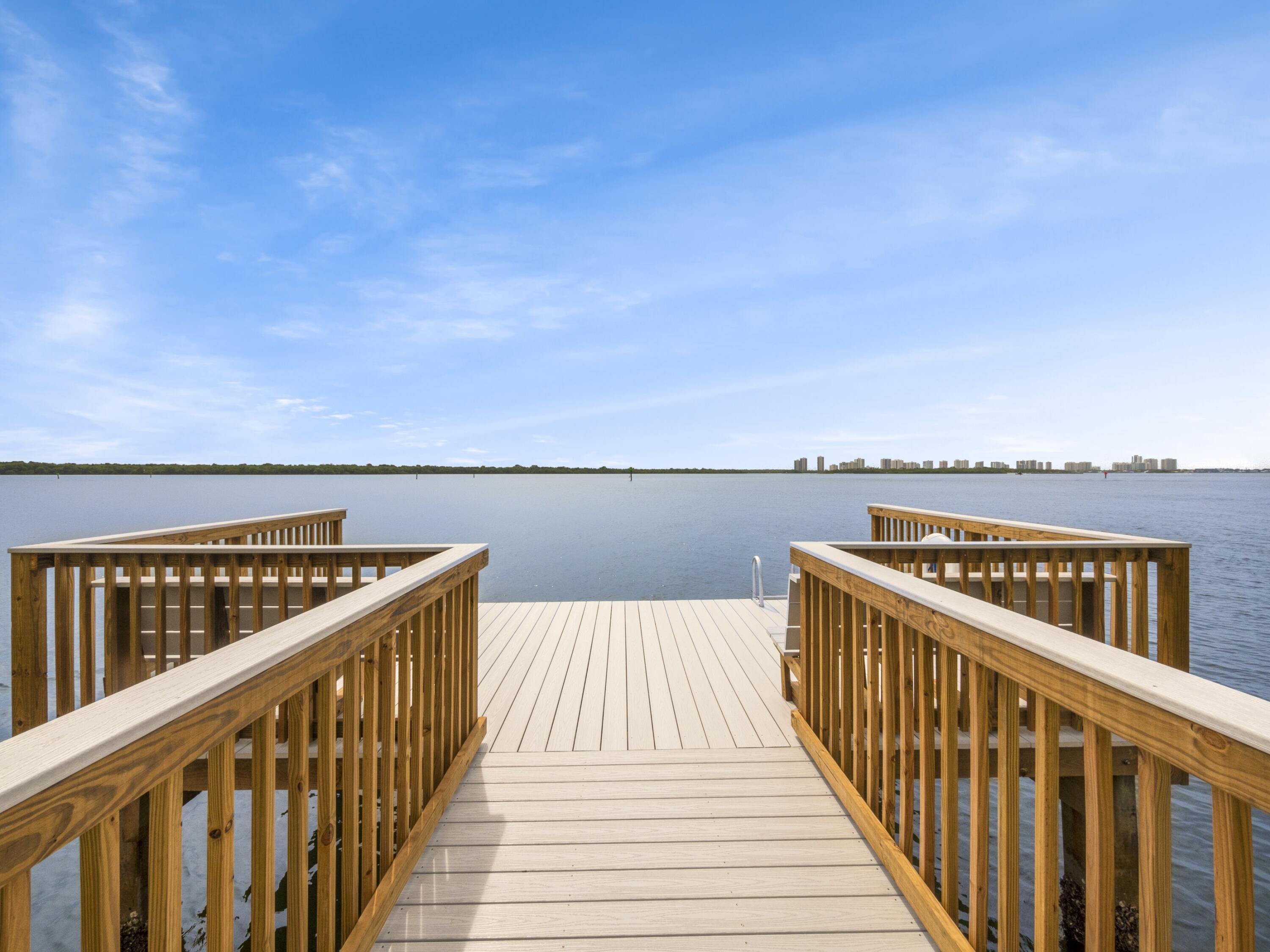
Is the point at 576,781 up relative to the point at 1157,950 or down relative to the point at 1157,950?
down

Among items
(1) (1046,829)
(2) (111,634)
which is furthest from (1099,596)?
(2) (111,634)

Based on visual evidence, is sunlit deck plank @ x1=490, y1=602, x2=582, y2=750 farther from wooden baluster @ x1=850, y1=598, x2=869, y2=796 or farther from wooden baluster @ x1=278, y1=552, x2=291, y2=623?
wooden baluster @ x1=850, y1=598, x2=869, y2=796

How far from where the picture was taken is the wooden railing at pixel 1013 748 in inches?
31.0

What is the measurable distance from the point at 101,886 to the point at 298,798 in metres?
0.55

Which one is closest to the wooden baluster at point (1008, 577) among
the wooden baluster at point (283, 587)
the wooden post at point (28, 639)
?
the wooden baluster at point (283, 587)

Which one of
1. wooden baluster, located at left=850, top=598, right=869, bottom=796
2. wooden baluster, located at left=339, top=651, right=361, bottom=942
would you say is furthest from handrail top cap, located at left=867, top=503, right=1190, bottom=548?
wooden baluster, located at left=339, top=651, right=361, bottom=942

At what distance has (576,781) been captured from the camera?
248 cm

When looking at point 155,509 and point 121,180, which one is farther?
point 155,509

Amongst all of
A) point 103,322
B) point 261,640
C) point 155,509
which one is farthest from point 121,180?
point 155,509

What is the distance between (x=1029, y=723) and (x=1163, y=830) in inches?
83.3

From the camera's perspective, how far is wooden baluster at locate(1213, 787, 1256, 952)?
0.78 m

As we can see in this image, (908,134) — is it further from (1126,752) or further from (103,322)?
(103,322)

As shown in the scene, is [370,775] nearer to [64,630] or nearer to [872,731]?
[872,731]

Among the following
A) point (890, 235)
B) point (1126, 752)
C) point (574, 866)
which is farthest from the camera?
point (890, 235)
